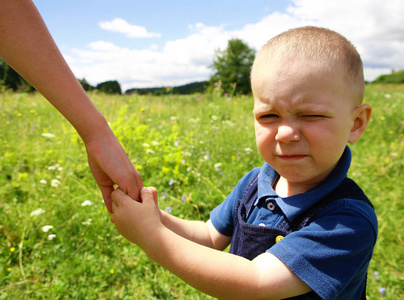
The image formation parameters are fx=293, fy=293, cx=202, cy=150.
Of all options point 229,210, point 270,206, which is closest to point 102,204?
point 229,210

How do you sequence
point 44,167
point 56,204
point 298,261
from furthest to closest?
point 44,167 < point 56,204 < point 298,261

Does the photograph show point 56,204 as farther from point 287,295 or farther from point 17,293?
point 287,295

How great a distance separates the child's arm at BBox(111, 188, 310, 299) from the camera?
0.84 metres

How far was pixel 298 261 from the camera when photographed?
83 cm

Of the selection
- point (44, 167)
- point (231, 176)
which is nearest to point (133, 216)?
point (231, 176)

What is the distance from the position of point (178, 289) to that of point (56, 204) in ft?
3.95

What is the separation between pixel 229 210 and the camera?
127 centimetres

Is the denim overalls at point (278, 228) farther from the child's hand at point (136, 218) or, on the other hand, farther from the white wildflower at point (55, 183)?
the white wildflower at point (55, 183)

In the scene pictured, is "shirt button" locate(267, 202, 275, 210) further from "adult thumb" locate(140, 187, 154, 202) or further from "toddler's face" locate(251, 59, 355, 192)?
"adult thumb" locate(140, 187, 154, 202)

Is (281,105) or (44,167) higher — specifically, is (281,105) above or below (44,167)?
above

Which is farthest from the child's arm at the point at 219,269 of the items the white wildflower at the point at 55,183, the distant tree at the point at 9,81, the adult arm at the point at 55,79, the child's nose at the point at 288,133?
the distant tree at the point at 9,81

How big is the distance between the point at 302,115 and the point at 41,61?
83 cm

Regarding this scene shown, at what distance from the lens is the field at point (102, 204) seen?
6.31 ft

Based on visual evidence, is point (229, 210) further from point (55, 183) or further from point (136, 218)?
point (55, 183)
